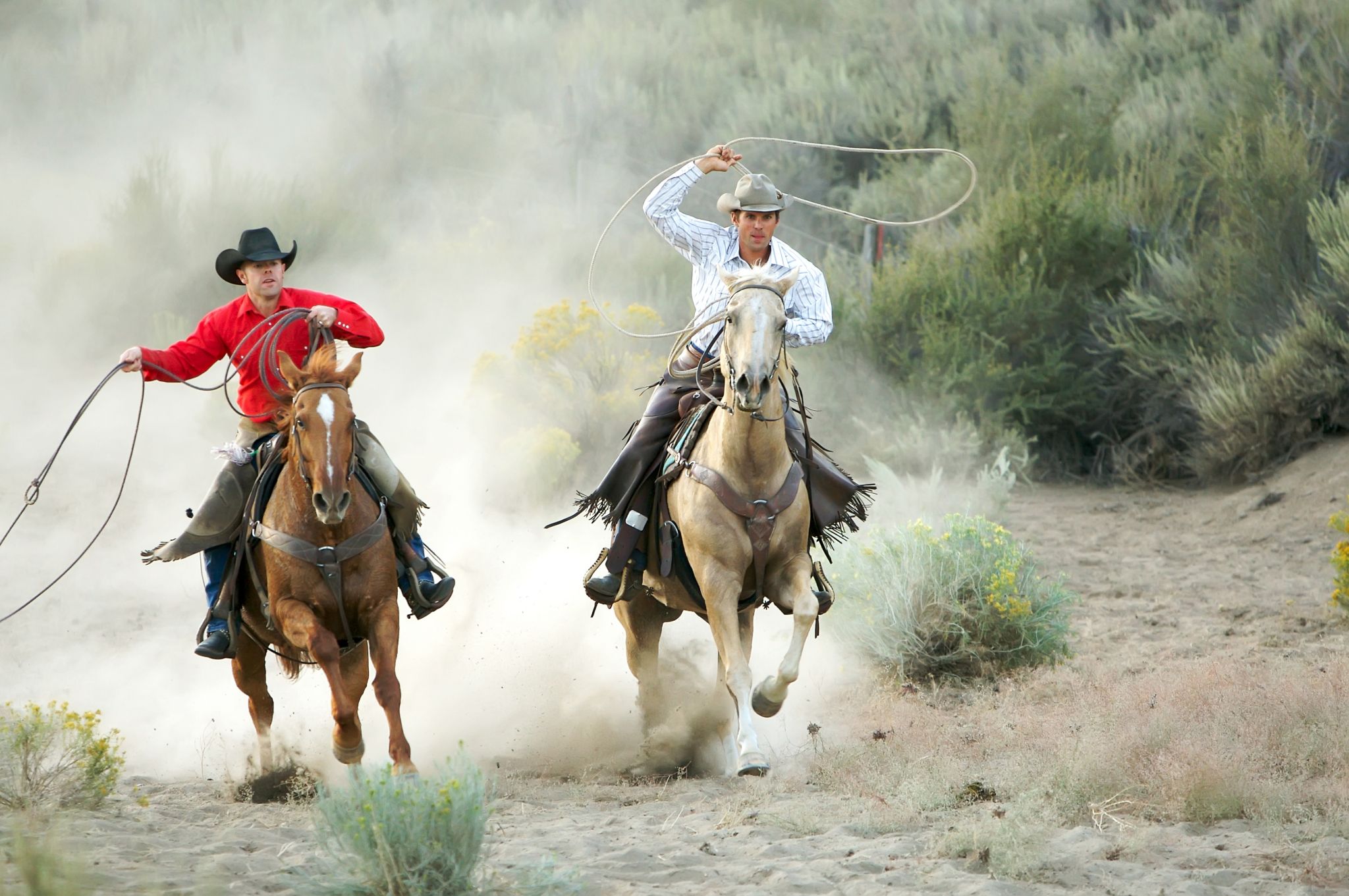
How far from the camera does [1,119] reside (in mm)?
20969

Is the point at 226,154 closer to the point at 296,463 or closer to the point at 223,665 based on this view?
the point at 223,665

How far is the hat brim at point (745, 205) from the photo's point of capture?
688 centimetres

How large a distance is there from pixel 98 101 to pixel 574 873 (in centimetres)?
2083

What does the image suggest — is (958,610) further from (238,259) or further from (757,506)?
(238,259)

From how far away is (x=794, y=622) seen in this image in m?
6.17

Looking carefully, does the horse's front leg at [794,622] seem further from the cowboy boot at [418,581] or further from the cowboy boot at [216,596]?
the cowboy boot at [216,596]

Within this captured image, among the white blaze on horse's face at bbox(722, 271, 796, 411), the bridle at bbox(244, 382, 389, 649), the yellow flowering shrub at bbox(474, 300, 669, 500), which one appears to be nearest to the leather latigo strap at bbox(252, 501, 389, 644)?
the bridle at bbox(244, 382, 389, 649)

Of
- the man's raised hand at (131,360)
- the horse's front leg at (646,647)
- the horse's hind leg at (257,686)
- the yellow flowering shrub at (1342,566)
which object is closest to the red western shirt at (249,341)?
the man's raised hand at (131,360)

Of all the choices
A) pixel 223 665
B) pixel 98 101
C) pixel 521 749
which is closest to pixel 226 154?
pixel 98 101

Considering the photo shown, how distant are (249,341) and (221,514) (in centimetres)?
81

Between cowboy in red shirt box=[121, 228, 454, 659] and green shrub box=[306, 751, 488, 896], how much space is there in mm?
2032

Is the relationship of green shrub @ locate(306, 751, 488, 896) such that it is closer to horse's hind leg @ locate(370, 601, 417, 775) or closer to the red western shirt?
horse's hind leg @ locate(370, 601, 417, 775)

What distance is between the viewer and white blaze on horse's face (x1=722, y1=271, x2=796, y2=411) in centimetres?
573

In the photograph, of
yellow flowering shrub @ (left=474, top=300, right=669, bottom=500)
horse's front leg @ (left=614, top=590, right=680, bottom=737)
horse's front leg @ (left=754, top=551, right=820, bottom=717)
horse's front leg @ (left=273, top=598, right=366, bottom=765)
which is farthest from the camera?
yellow flowering shrub @ (left=474, top=300, right=669, bottom=500)
